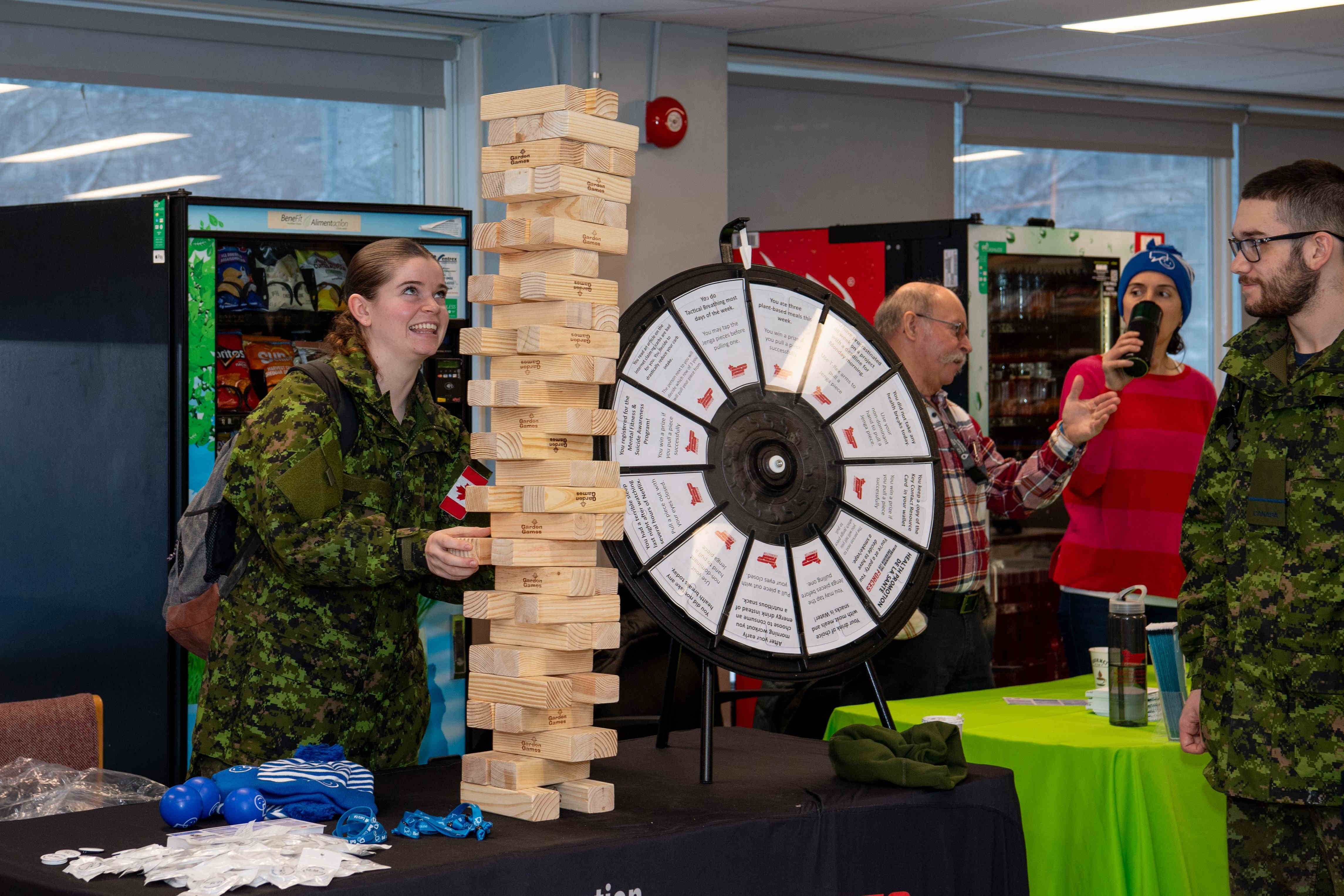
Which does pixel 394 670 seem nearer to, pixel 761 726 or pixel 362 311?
pixel 362 311

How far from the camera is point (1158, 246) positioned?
12.7ft

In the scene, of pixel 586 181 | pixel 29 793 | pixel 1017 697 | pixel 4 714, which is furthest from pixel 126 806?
pixel 1017 697

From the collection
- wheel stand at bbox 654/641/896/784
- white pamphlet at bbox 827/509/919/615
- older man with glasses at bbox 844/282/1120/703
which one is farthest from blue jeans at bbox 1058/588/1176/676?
white pamphlet at bbox 827/509/919/615

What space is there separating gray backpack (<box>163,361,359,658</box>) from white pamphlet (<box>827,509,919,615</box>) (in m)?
0.91

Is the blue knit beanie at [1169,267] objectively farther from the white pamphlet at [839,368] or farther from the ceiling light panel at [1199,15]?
the ceiling light panel at [1199,15]

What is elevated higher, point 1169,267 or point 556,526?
point 1169,267

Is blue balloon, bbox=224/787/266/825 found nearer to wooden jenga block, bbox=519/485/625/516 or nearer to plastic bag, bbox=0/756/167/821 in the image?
plastic bag, bbox=0/756/167/821

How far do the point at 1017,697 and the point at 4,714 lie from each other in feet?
7.14

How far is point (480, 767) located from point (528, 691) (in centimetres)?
15

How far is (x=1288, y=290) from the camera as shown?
7.70ft

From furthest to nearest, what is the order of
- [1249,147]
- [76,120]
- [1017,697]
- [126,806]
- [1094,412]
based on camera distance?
[1249,147] < [76,120] < [1094,412] < [1017,697] < [126,806]

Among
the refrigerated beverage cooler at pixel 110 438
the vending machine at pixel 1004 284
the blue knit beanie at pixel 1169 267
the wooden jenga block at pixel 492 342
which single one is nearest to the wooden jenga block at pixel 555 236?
the wooden jenga block at pixel 492 342

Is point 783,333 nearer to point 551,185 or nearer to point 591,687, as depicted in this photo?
point 551,185

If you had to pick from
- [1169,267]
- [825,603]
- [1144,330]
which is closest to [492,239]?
[825,603]
